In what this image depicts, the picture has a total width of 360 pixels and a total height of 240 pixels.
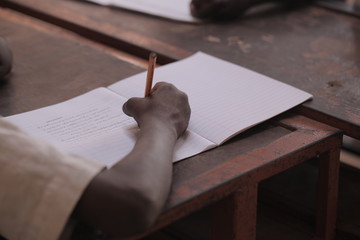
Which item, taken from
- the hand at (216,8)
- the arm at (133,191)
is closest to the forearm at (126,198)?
the arm at (133,191)

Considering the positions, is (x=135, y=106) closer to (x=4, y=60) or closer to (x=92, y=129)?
Answer: (x=92, y=129)

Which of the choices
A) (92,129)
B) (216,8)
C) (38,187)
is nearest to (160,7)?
(216,8)

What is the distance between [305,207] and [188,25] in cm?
73

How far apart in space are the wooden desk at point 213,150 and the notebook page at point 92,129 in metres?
0.05

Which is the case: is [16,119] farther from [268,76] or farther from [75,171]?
[268,76]

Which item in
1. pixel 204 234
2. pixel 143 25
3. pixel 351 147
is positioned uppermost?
pixel 143 25

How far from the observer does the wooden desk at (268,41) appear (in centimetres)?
157

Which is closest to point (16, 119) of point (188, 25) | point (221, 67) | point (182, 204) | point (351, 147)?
point (182, 204)

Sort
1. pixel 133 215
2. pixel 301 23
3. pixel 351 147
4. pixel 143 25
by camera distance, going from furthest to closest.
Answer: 1. pixel 301 23
2. pixel 143 25
3. pixel 351 147
4. pixel 133 215

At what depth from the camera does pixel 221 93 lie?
1.49 m

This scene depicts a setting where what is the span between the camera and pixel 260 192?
5.62 feet

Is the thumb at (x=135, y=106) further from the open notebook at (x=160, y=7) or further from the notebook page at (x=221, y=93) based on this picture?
the open notebook at (x=160, y=7)

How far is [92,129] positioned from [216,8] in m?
0.92

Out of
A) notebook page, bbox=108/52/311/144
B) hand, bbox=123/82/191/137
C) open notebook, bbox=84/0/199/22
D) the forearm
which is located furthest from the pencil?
open notebook, bbox=84/0/199/22
